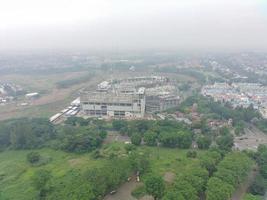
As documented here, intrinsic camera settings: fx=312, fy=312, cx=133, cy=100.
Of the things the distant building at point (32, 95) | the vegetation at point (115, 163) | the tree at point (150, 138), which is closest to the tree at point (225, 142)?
the vegetation at point (115, 163)

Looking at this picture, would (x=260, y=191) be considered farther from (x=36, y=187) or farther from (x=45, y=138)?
(x=45, y=138)

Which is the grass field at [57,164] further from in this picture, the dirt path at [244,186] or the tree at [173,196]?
the tree at [173,196]

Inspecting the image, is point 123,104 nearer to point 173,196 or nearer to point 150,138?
point 150,138

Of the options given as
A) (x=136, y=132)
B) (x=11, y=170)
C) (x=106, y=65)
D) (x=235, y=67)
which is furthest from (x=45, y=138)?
(x=235, y=67)

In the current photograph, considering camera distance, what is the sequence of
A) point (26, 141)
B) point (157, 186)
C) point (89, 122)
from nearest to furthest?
point (157, 186) → point (26, 141) → point (89, 122)

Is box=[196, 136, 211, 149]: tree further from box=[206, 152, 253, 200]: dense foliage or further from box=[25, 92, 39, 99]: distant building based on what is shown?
box=[25, 92, 39, 99]: distant building

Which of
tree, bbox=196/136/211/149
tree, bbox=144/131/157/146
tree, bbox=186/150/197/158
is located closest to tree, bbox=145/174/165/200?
tree, bbox=186/150/197/158

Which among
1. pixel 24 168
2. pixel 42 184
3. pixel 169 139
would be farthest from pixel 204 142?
pixel 24 168
